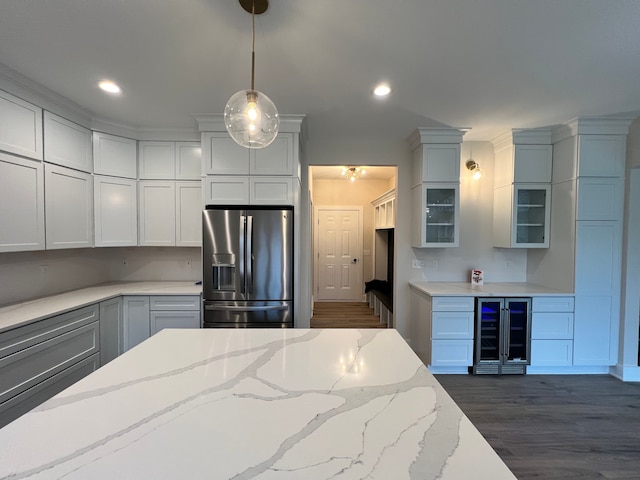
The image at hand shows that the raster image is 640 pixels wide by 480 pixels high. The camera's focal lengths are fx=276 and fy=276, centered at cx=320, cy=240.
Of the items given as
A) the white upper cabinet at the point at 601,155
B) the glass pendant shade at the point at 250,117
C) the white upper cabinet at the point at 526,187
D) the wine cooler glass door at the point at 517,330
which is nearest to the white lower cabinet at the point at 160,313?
the glass pendant shade at the point at 250,117

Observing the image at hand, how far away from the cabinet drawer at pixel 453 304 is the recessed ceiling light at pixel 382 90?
79.5 inches

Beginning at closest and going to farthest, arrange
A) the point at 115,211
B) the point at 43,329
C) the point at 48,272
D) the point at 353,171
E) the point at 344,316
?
the point at 43,329 < the point at 48,272 < the point at 115,211 < the point at 353,171 < the point at 344,316

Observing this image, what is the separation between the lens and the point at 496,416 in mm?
2281

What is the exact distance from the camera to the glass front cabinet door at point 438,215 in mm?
3156

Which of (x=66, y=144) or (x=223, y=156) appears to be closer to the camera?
(x=66, y=144)

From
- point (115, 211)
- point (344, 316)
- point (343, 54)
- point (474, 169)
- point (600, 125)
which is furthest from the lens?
point (344, 316)

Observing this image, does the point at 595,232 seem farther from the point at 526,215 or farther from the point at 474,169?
the point at 474,169

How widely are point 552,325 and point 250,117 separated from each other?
347cm

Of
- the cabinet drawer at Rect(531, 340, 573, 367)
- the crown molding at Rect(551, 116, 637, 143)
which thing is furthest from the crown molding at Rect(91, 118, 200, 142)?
the cabinet drawer at Rect(531, 340, 573, 367)

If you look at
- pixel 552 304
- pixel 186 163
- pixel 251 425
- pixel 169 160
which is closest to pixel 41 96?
pixel 169 160

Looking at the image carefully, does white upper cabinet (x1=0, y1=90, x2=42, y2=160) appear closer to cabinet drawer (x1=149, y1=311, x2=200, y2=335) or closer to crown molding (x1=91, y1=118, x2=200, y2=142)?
crown molding (x1=91, y1=118, x2=200, y2=142)

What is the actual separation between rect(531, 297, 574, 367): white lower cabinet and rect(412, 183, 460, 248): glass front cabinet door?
1046 millimetres

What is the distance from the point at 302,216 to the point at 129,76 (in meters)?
2.09

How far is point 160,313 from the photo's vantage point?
2.82m
